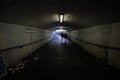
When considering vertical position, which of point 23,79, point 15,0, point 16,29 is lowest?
point 23,79

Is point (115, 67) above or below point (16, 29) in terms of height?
below

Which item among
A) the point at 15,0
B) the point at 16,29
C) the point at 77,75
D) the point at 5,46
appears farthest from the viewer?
the point at 16,29

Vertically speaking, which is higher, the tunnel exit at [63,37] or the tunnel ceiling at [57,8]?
the tunnel ceiling at [57,8]

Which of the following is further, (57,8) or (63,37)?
(63,37)

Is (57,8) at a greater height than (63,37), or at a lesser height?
greater

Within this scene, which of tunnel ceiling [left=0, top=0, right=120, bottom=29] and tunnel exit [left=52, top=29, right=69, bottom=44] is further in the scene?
tunnel exit [left=52, top=29, right=69, bottom=44]

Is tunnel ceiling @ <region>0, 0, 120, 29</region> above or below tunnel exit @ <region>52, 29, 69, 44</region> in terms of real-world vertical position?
above

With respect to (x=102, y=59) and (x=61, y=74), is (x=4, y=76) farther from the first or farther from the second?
(x=102, y=59)

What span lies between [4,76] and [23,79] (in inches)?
24.6

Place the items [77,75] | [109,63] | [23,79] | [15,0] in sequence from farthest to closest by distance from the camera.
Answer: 1. [109,63]
2. [77,75]
3. [23,79]
4. [15,0]

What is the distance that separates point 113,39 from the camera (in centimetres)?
450

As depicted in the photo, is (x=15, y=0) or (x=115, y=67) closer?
(x=15, y=0)

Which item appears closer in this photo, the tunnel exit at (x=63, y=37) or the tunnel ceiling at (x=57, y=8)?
the tunnel ceiling at (x=57, y=8)

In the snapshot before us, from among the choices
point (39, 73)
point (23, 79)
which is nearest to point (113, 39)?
point (39, 73)
